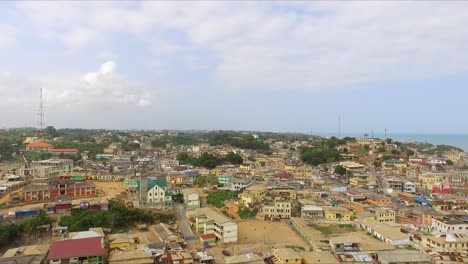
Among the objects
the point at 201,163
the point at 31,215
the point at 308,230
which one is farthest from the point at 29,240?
the point at 201,163

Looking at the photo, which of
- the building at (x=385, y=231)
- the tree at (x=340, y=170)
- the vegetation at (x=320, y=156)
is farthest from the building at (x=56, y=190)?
the vegetation at (x=320, y=156)

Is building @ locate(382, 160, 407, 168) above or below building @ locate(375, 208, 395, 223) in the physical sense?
above

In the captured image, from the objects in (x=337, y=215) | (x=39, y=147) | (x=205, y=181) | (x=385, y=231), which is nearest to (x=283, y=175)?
(x=205, y=181)

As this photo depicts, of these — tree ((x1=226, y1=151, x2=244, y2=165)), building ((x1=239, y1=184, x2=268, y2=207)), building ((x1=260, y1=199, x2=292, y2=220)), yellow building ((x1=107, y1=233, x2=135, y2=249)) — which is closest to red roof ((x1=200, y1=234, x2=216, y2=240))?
yellow building ((x1=107, y1=233, x2=135, y2=249))

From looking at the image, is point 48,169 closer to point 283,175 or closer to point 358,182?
point 283,175

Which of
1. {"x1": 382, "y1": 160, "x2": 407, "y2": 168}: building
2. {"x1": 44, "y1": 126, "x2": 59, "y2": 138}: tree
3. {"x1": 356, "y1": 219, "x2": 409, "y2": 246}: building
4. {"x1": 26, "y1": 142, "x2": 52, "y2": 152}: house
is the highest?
{"x1": 44, "y1": 126, "x2": 59, "y2": 138}: tree

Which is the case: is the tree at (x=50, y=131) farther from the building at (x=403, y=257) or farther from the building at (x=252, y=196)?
the building at (x=403, y=257)

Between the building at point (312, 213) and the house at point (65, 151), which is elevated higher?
the house at point (65, 151)

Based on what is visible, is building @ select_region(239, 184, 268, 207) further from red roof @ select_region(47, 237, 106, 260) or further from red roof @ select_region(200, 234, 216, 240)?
red roof @ select_region(47, 237, 106, 260)
